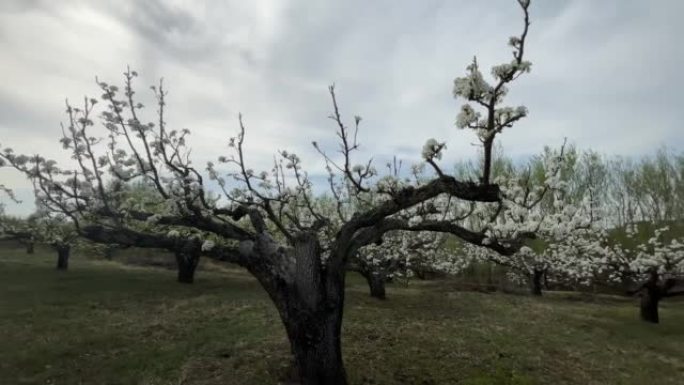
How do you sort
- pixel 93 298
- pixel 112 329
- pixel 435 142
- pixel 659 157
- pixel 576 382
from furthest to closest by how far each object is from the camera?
pixel 659 157
pixel 93 298
pixel 112 329
pixel 576 382
pixel 435 142

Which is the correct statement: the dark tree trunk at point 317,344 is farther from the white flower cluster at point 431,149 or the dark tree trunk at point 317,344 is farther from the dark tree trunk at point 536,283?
the dark tree trunk at point 536,283

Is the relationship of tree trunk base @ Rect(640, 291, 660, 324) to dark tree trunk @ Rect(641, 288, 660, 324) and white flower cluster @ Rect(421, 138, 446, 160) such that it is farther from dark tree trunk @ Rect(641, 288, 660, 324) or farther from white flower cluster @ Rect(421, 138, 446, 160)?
white flower cluster @ Rect(421, 138, 446, 160)

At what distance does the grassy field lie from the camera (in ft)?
42.2

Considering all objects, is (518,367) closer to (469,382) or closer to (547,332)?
(469,382)

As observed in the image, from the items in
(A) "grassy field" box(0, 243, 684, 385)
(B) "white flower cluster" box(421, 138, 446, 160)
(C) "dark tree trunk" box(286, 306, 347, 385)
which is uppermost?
(B) "white flower cluster" box(421, 138, 446, 160)

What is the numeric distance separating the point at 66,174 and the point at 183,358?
20.3 feet

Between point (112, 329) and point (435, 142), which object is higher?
point (435, 142)

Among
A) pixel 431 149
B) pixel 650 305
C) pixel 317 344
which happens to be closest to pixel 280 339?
pixel 317 344

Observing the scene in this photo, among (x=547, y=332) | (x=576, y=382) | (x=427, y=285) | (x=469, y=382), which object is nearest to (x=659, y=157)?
(x=427, y=285)

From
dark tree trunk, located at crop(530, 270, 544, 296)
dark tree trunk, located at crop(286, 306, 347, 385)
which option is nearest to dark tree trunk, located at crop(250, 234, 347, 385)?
dark tree trunk, located at crop(286, 306, 347, 385)

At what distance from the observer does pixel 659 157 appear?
4491 cm

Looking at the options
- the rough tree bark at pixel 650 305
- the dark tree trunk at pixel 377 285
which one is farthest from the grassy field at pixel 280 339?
the rough tree bark at pixel 650 305

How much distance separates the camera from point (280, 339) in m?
15.3

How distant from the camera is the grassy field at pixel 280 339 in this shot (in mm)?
12852
